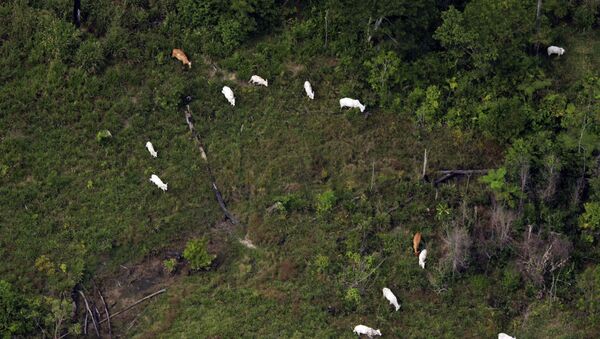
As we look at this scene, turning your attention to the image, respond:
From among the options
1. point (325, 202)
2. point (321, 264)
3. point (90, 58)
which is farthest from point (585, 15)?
point (90, 58)

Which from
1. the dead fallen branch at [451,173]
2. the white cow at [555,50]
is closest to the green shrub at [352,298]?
the dead fallen branch at [451,173]

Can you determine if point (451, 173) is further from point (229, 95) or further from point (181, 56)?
point (181, 56)

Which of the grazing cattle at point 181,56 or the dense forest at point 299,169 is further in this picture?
the grazing cattle at point 181,56

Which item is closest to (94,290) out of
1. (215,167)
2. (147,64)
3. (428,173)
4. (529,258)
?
(215,167)

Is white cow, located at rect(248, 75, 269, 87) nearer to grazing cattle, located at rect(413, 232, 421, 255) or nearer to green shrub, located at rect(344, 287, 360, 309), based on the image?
grazing cattle, located at rect(413, 232, 421, 255)

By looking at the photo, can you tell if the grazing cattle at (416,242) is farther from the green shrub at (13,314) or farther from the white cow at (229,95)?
the green shrub at (13,314)

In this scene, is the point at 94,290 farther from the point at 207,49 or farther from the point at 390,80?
the point at 390,80
